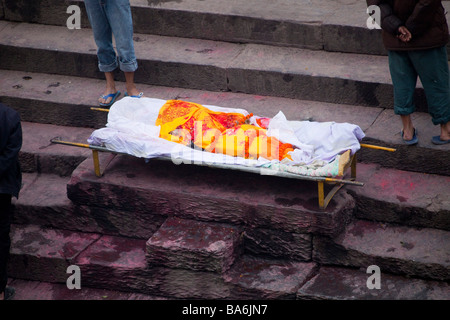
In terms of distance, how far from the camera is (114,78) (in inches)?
275

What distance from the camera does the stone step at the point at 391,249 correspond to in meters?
4.93

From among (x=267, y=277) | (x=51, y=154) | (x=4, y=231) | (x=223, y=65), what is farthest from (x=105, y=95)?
(x=267, y=277)

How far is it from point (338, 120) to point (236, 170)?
117 cm

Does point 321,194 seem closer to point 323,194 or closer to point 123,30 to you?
point 323,194

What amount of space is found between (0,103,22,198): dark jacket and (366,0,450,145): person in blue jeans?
288 centimetres

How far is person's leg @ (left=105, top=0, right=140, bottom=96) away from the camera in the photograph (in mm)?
6152

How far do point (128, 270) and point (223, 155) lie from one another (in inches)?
46.1

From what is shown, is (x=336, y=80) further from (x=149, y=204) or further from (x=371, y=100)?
(x=149, y=204)

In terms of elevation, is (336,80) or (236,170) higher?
(336,80)

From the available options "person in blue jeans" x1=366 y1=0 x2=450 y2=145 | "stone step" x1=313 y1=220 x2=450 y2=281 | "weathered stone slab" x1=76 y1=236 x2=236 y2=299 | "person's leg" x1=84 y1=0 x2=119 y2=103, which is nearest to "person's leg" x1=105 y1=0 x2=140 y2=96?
"person's leg" x1=84 y1=0 x2=119 y2=103

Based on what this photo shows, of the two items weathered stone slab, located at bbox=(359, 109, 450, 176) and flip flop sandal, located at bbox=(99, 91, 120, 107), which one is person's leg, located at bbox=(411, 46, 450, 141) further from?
flip flop sandal, located at bbox=(99, 91, 120, 107)

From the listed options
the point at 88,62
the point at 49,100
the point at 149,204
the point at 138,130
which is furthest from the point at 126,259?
the point at 88,62

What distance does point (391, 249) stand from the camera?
5.08m

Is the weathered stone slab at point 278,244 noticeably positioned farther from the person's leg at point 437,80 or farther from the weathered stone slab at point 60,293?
the person's leg at point 437,80
